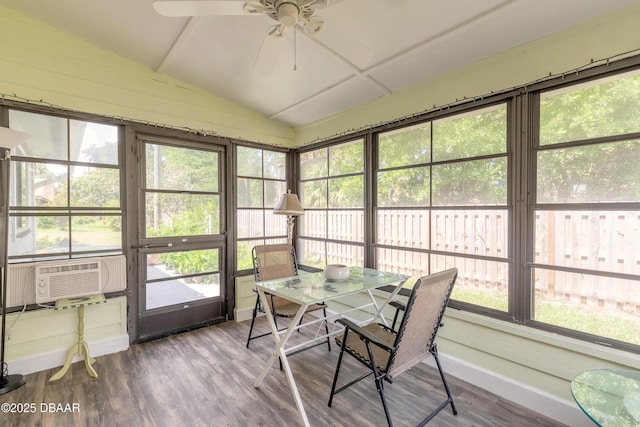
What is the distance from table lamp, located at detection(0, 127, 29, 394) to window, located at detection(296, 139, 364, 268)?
9.62 ft

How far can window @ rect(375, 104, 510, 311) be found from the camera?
7.75 ft

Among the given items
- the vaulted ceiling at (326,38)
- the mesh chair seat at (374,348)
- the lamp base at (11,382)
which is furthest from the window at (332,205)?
the lamp base at (11,382)

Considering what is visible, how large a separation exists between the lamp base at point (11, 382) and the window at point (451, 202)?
11.2 feet

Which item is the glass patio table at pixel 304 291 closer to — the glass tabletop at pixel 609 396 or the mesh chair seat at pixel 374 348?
the mesh chair seat at pixel 374 348

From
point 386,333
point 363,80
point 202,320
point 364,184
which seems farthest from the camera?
point 202,320

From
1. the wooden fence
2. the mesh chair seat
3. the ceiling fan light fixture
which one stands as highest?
the ceiling fan light fixture

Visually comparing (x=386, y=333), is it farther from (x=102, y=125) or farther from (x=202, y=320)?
(x=102, y=125)

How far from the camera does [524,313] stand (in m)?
2.19

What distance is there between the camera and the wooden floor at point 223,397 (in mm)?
1982

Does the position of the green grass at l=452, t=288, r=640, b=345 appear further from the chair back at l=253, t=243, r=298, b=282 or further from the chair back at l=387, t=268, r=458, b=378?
the chair back at l=253, t=243, r=298, b=282

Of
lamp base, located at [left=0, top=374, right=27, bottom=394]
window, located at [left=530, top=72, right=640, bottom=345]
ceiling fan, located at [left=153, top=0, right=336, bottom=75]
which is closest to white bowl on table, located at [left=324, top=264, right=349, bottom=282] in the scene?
window, located at [left=530, top=72, right=640, bottom=345]

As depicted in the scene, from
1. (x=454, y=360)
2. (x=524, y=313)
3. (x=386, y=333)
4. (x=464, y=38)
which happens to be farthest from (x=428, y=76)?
(x=454, y=360)

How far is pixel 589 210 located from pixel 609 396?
3.76 ft

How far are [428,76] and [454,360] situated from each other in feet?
8.46
